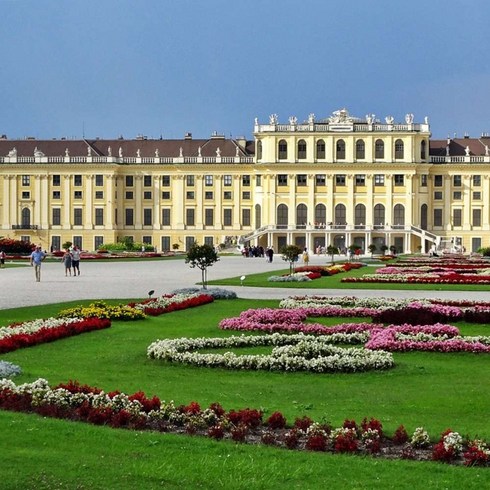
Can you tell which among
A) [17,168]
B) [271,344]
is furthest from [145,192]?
[271,344]

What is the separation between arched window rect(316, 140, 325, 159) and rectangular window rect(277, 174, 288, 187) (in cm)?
355

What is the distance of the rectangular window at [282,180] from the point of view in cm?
8832

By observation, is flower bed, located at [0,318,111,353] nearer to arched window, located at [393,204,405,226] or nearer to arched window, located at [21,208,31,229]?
arched window, located at [393,204,405,226]

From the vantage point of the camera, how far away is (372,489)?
23.6 ft

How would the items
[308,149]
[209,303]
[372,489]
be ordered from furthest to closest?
[308,149] < [209,303] < [372,489]

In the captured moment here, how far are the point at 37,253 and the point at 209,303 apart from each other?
41.9 feet

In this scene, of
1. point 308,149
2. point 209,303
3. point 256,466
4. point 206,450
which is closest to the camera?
point 256,466

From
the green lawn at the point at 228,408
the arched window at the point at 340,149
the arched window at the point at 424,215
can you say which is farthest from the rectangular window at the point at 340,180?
the green lawn at the point at 228,408

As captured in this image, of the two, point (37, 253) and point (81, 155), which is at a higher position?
point (81, 155)

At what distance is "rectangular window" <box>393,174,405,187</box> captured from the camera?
87.4m

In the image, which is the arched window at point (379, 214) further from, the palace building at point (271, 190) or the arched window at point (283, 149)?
the arched window at point (283, 149)

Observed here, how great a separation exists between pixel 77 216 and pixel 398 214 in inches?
1170

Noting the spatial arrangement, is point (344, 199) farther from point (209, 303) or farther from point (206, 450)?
point (206, 450)

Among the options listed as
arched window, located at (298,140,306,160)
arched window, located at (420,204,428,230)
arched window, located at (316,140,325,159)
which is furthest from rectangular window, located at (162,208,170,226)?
arched window, located at (420,204,428,230)
